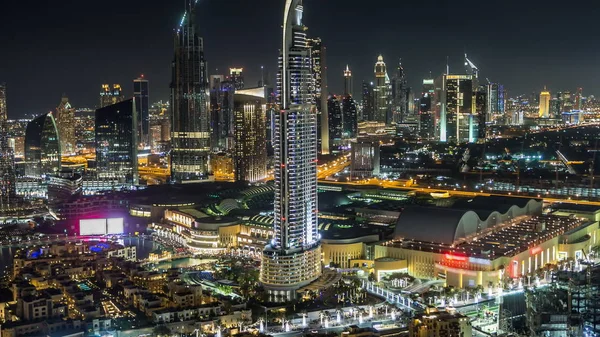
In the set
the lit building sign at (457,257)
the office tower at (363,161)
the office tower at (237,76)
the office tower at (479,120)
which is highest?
the office tower at (237,76)

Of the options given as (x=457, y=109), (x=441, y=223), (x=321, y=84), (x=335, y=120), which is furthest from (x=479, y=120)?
(x=441, y=223)

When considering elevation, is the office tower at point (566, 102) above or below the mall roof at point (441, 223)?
above

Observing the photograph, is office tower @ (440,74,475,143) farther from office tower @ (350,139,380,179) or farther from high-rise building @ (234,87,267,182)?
high-rise building @ (234,87,267,182)

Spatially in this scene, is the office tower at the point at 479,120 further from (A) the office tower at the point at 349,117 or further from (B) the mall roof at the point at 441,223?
(B) the mall roof at the point at 441,223

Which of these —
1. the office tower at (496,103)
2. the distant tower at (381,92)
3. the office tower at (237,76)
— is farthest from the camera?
the office tower at (496,103)

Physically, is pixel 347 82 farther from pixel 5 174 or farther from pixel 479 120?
pixel 5 174

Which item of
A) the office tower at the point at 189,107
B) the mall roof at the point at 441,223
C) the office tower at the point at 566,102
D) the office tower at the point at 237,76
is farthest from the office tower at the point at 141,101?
the office tower at the point at 566,102

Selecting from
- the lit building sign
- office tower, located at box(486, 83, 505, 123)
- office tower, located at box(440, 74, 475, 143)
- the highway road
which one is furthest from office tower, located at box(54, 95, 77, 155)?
the lit building sign
